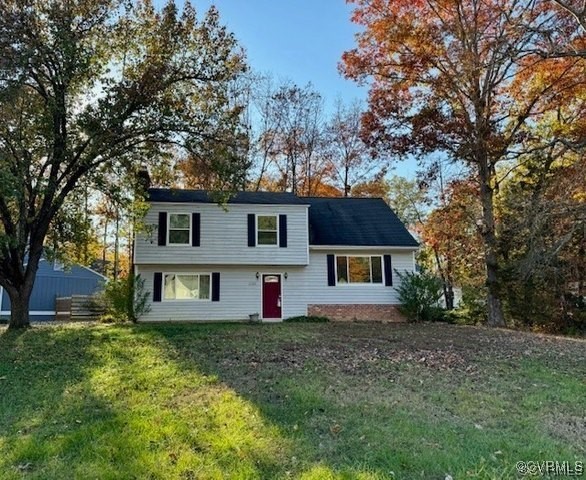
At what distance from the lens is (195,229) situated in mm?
17547

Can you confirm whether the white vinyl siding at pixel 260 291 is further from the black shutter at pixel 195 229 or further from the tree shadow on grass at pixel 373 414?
the tree shadow on grass at pixel 373 414

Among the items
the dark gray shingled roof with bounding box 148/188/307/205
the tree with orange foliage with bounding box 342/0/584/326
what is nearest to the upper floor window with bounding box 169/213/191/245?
the dark gray shingled roof with bounding box 148/188/307/205

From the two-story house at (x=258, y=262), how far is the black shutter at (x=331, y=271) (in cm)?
4

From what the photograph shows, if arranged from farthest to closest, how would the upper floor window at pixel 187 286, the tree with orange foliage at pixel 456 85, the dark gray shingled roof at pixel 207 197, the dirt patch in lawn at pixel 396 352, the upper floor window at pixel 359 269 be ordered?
the upper floor window at pixel 359 269
the dark gray shingled roof at pixel 207 197
the upper floor window at pixel 187 286
the tree with orange foliage at pixel 456 85
the dirt patch in lawn at pixel 396 352

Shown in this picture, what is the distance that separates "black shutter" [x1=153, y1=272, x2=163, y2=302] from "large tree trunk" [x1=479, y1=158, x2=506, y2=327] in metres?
13.1

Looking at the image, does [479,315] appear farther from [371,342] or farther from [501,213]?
[371,342]

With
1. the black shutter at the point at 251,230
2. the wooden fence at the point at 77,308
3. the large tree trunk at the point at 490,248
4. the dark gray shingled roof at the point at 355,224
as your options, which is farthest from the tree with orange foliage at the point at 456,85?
the wooden fence at the point at 77,308

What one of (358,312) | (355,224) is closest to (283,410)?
(358,312)

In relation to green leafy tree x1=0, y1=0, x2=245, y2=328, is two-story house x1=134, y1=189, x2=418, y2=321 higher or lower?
lower

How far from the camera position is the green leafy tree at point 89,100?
1161cm

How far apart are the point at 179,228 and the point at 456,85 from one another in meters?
12.5

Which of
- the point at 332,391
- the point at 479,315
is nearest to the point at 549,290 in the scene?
the point at 479,315

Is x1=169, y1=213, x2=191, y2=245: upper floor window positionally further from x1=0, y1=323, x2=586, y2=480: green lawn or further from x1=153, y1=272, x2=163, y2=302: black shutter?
x1=0, y1=323, x2=586, y2=480: green lawn

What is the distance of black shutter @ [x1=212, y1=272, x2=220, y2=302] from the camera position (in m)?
17.7
